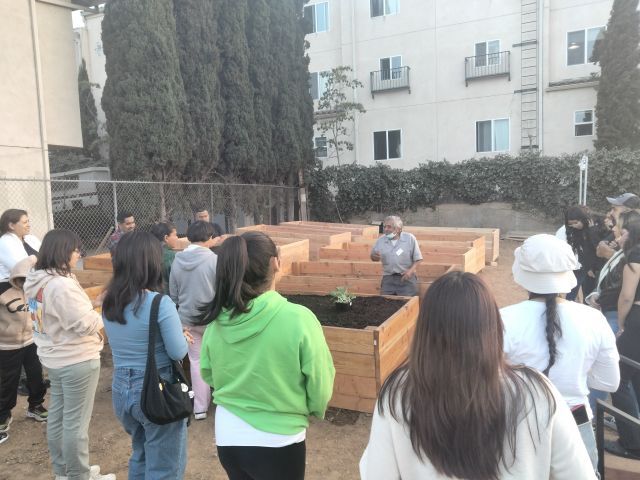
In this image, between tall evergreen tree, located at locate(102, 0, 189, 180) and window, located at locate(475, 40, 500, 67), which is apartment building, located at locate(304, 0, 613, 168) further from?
tall evergreen tree, located at locate(102, 0, 189, 180)

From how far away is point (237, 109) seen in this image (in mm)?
15117

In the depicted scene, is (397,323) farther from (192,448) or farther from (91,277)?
(91,277)

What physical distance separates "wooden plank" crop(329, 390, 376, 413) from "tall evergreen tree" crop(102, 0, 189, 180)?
9.22 metres

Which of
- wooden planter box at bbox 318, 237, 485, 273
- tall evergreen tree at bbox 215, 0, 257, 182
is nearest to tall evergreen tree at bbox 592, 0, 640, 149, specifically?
wooden planter box at bbox 318, 237, 485, 273

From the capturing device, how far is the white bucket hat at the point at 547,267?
2.12 meters

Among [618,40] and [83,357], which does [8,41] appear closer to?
[83,357]

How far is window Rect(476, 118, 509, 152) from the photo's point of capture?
2078 centimetres

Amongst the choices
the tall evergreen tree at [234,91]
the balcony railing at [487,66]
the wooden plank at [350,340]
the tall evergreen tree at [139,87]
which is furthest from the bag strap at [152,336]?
the balcony railing at [487,66]

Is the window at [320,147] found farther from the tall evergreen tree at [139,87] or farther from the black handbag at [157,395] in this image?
the black handbag at [157,395]

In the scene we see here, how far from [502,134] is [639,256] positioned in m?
18.9

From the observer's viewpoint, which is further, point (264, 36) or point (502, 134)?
point (502, 134)

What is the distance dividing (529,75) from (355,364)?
19.5 meters

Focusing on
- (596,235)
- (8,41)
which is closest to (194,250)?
(596,235)

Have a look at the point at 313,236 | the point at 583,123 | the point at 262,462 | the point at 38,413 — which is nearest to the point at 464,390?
the point at 262,462
